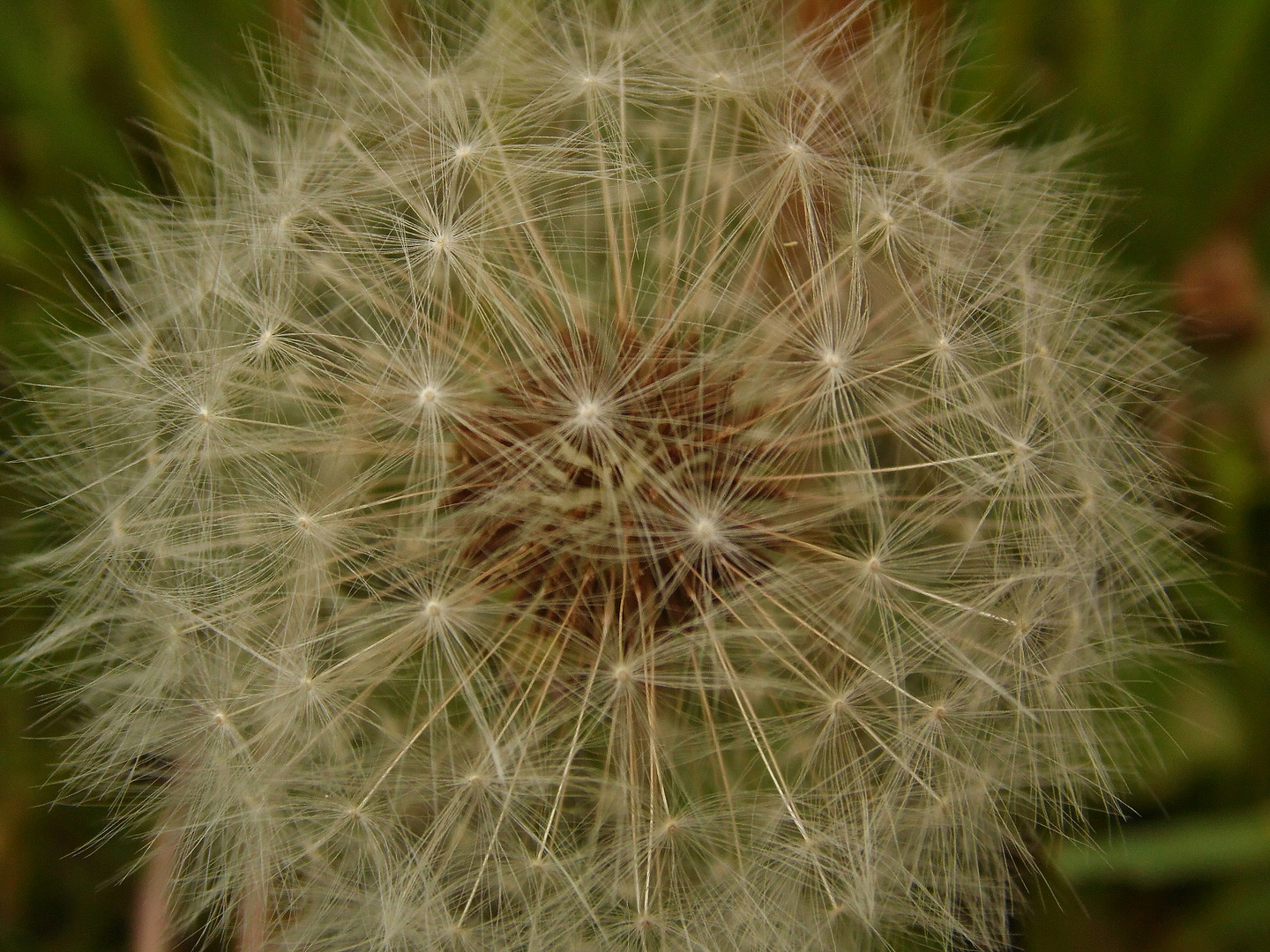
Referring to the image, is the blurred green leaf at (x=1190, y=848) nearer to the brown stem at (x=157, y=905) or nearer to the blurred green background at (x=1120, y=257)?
the blurred green background at (x=1120, y=257)

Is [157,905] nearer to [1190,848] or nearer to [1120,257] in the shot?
[1190,848]

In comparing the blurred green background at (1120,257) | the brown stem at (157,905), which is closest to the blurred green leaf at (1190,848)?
the blurred green background at (1120,257)

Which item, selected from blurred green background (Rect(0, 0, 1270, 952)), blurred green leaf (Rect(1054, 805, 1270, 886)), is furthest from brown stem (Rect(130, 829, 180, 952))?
blurred green leaf (Rect(1054, 805, 1270, 886))

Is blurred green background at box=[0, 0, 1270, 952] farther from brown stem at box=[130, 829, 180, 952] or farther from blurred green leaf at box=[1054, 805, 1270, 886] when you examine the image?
brown stem at box=[130, 829, 180, 952]

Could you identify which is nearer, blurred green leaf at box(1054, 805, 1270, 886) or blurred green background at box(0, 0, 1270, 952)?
blurred green leaf at box(1054, 805, 1270, 886)

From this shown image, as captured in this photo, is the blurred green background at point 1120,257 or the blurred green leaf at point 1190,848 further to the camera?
the blurred green background at point 1120,257

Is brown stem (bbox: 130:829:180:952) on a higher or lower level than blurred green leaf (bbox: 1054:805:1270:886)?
higher

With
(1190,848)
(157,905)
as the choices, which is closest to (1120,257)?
(1190,848)

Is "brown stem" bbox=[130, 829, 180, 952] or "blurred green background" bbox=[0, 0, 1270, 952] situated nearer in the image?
"brown stem" bbox=[130, 829, 180, 952]
